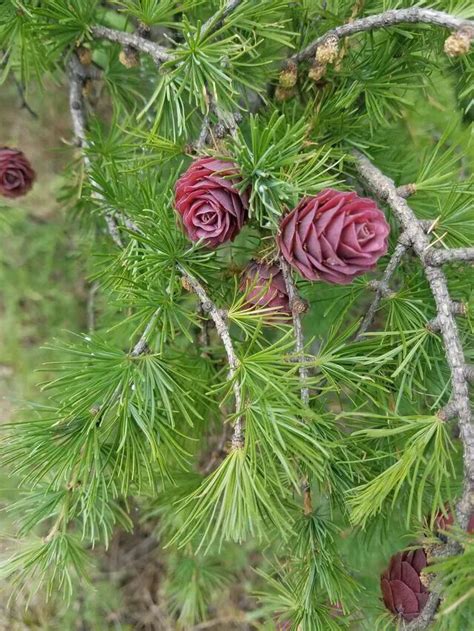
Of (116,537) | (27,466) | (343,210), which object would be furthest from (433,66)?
(116,537)

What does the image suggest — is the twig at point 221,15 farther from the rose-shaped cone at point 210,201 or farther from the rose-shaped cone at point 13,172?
the rose-shaped cone at point 13,172

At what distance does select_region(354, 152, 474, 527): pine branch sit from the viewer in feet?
1.71

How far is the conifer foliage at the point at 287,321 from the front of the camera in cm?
55

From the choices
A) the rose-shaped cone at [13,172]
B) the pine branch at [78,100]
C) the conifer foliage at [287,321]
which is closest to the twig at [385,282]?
the conifer foliage at [287,321]

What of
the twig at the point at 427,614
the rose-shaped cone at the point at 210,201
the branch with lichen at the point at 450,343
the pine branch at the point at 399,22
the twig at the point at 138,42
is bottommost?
the twig at the point at 427,614

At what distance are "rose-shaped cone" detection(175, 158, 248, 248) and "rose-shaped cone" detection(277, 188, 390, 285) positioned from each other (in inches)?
2.7

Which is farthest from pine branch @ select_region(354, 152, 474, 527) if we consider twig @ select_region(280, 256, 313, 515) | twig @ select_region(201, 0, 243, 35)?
twig @ select_region(201, 0, 243, 35)

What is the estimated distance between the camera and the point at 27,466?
62cm

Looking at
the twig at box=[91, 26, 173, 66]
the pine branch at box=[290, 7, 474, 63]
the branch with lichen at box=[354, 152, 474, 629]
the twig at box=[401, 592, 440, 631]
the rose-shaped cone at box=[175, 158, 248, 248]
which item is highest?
→ the twig at box=[91, 26, 173, 66]

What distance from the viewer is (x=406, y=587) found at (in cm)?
61

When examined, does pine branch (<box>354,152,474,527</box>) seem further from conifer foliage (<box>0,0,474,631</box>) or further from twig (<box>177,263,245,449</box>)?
twig (<box>177,263,245,449</box>)

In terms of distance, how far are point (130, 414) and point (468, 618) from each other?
0.38 metres

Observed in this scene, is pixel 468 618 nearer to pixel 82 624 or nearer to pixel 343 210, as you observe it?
pixel 343 210

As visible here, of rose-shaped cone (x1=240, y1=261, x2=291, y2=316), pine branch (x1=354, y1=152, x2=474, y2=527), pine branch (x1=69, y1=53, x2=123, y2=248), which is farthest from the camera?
pine branch (x1=69, y1=53, x2=123, y2=248)
